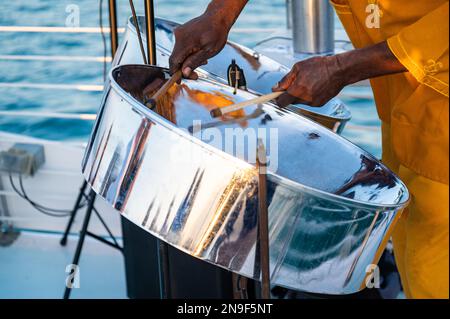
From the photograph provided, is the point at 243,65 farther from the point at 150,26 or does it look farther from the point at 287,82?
the point at 287,82

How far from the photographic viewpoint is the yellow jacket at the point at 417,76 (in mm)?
1128

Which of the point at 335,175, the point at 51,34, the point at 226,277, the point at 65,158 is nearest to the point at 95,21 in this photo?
the point at 51,34

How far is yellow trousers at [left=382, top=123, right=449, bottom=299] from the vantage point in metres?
1.22

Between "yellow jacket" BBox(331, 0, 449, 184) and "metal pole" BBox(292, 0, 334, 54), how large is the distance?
784 mm

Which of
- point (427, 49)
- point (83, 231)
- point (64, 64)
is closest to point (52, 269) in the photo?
point (83, 231)

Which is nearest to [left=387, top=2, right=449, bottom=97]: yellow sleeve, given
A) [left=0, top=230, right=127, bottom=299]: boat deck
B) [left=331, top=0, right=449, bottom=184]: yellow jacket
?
[left=331, top=0, right=449, bottom=184]: yellow jacket

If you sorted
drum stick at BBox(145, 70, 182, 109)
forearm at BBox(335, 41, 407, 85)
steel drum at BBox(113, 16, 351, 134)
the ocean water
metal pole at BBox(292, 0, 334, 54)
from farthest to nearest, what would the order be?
1. the ocean water
2. metal pole at BBox(292, 0, 334, 54)
3. steel drum at BBox(113, 16, 351, 134)
4. drum stick at BBox(145, 70, 182, 109)
5. forearm at BBox(335, 41, 407, 85)

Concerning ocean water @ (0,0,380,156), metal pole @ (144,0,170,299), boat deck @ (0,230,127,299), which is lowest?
ocean water @ (0,0,380,156)

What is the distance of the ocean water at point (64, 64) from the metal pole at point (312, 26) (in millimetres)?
2060

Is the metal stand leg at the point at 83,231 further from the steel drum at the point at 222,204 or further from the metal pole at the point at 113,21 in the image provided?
the steel drum at the point at 222,204

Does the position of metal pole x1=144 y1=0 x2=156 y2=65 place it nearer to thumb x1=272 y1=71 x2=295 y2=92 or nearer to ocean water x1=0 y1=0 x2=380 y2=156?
thumb x1=272 y1=71 x2=295 y2=92

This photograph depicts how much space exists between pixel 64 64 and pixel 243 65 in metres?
4.93

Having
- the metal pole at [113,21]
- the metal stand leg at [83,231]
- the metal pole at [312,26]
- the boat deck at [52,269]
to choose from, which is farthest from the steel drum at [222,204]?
the boat deck at [52,269]

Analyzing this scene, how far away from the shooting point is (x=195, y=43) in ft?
4.68
